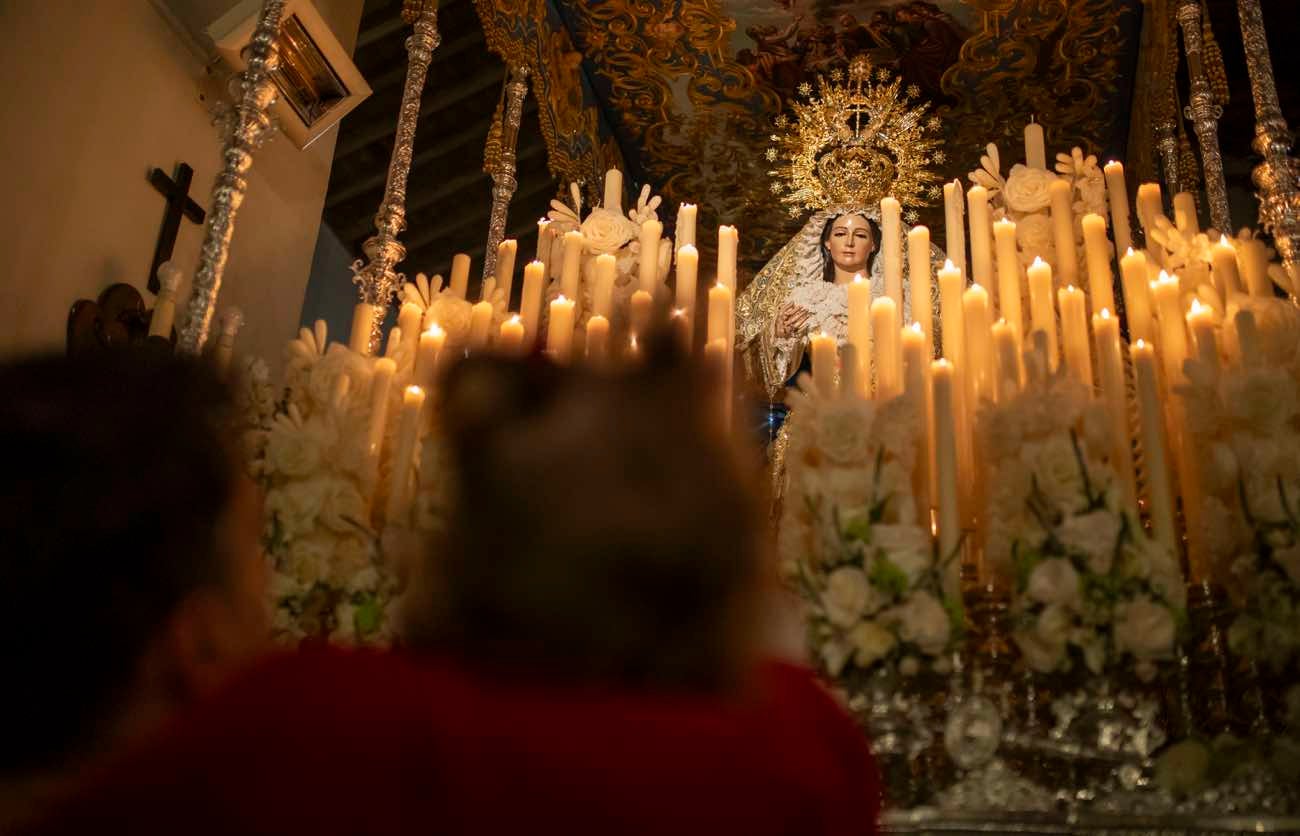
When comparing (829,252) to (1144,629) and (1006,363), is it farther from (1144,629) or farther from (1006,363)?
(1144,629)

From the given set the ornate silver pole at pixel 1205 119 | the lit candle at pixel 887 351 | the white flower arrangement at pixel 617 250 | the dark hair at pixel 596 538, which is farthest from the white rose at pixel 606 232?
the dark hair at pixel 596 538

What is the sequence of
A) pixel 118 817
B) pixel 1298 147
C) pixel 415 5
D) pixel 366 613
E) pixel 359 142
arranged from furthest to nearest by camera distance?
pixel 359 142 < pixel 1298 147 < pixel 415 5 < pixel 366 613 < pixel 118 817

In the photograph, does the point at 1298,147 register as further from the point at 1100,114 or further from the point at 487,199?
the point at 487,199

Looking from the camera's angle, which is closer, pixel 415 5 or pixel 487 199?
pixel 415 5

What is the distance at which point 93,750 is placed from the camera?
708 mm

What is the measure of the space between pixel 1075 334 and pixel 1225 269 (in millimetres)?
321

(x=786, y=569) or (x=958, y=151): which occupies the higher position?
(x=958, y=151)

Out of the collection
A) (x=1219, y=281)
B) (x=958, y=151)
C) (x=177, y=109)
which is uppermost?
(x=958, y=151)

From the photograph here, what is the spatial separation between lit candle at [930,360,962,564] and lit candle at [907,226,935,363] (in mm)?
303

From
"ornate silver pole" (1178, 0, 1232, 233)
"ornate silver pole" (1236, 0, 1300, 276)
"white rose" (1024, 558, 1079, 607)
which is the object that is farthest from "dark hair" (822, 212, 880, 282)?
"white rose" (1024, 558, 1079, 607)

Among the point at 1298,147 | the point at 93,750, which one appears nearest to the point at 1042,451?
the point at 93,750

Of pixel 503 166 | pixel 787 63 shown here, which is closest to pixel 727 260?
pixel 503 166

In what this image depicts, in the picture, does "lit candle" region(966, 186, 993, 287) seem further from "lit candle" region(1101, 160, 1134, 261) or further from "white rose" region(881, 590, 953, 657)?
"white rose" region(881, 590, 953, 657)

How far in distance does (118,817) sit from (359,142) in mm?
5949
